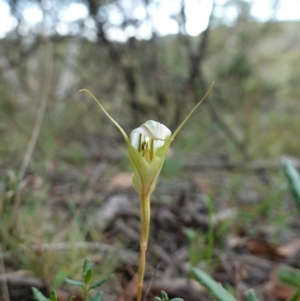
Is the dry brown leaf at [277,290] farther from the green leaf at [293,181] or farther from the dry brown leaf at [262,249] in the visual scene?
the green leaf at [293,181]

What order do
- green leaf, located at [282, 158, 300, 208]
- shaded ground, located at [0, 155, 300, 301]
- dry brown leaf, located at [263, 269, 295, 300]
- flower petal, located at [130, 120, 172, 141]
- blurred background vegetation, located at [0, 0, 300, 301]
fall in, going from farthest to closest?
blurred background vegetation, located at [0, 0, 300, 301], dry brown leaf, located at [263, 269, 295, 300], shaded ground, located at [0, 155, 300, 301], green leaf, located at [282, 158, 300, 208], flower petal, located at [130, 120, 172, 141]

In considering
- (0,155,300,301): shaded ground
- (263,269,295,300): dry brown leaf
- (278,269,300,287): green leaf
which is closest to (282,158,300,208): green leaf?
(278,269,300,287): green leaf

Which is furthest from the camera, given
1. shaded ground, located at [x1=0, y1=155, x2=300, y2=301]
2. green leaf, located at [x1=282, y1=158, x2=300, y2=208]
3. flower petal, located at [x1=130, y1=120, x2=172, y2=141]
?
shaded ground, located at [x1=0, y1=155, x2=300, y2=301]

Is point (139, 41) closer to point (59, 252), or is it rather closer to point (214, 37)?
point (214, 37)

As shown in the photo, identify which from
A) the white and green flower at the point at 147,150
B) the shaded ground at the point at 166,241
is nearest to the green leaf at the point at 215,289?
the shaded ground at the point at 166,241

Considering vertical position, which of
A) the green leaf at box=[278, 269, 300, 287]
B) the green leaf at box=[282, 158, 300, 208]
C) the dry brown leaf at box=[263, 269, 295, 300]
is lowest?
the dry brown leaf at box=[263, 269, 295, 300]

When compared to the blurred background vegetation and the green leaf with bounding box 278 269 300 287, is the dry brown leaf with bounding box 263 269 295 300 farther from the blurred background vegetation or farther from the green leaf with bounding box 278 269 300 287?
the green leaf with bounding box 278 269 300 287

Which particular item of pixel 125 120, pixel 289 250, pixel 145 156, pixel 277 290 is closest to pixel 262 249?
pixel 289 250
